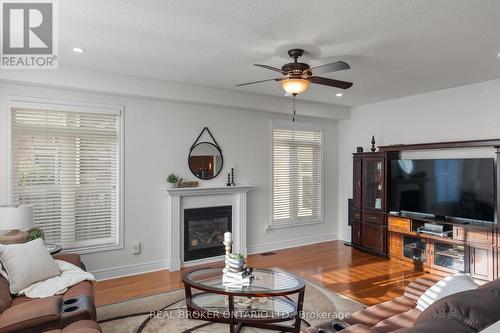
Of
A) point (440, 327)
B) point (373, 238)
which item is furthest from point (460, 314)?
point (373, 238)

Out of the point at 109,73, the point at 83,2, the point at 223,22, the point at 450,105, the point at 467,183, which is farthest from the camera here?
the point at 450,105

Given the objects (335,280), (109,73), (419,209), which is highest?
(109,73)

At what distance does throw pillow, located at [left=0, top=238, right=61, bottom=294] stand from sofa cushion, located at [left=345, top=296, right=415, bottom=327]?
8.30ft

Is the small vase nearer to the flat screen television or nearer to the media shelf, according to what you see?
the media shelf

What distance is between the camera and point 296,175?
20.0 ft

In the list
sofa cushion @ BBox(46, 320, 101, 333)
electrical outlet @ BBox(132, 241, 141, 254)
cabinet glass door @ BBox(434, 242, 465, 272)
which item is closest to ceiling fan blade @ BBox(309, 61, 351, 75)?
sofa cushion @ BBox(46, 320, 101, 333)

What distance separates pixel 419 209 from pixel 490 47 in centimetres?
259

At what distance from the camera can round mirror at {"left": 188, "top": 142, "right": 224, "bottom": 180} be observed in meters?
4.93

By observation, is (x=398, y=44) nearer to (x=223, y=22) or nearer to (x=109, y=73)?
(x=223, y=22)

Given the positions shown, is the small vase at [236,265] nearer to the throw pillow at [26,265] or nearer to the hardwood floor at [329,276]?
the hardwood floor at [329,276]

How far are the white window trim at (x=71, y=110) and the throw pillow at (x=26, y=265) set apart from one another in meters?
1.23

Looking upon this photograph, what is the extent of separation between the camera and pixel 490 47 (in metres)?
3.12

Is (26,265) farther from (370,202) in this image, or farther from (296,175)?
(370,202)

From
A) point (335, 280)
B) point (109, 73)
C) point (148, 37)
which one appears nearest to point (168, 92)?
point (109, 73)
